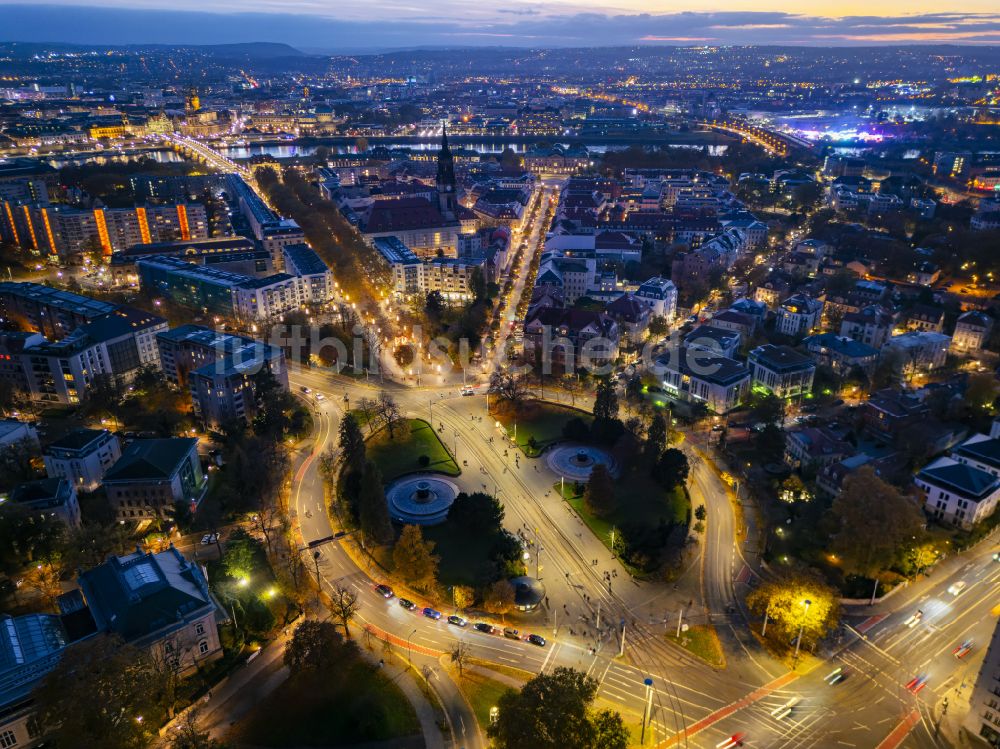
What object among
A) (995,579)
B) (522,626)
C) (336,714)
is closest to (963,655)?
(995,579)

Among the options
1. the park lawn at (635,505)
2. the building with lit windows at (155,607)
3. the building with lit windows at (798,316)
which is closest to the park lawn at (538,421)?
the park lawn at (635,505)

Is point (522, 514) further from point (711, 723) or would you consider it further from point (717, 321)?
point (717, 321)

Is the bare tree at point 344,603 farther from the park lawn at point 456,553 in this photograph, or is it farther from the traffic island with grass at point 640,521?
the traffic island with grass at point 640,521

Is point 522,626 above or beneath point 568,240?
beneath

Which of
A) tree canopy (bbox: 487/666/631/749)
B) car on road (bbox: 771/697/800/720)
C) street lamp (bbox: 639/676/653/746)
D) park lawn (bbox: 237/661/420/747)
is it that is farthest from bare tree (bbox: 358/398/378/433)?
car on road (bbox: 771/697/800/720)

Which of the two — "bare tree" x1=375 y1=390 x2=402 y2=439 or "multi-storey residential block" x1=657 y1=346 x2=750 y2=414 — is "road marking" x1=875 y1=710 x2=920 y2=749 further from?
"bare tree" x1=375 y1=390 x2=402 y2=439

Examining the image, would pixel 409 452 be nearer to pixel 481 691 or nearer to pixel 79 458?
pixel 79 458
